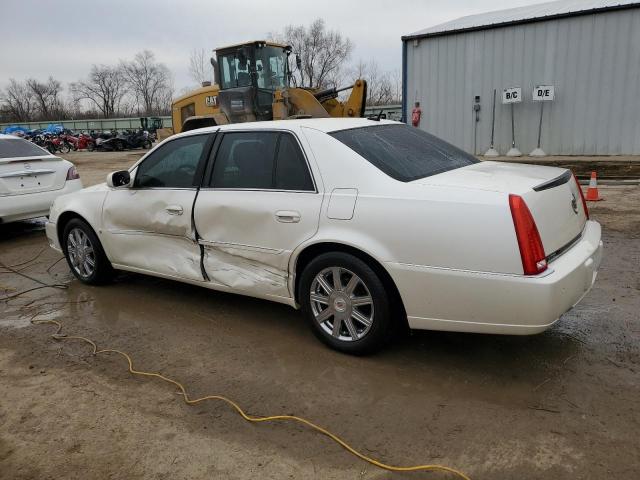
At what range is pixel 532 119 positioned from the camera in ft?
49.0

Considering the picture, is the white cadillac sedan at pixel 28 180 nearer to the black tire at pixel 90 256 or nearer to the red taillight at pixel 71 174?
the red taillight at pixel 71 174

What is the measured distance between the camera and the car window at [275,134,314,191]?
143 inches

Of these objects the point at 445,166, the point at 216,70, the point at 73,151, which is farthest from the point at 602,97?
the point at 73,151

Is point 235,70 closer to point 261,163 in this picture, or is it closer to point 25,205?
point 25,205

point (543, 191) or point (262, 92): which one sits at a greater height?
point (262, 92)

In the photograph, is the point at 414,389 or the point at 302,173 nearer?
the point at 414,389

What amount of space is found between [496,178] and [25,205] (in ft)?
22.3

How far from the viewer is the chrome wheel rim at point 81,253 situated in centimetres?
524

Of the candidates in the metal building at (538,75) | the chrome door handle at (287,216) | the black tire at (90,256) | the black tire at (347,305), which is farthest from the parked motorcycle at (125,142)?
the black tire at (347,305)

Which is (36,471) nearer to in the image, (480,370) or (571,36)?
(480,370)

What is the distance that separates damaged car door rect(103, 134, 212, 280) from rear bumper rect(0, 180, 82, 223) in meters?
3.40

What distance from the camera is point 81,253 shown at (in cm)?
532

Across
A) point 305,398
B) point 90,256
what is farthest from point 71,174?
point 305,398

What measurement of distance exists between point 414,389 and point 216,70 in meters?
11.7
